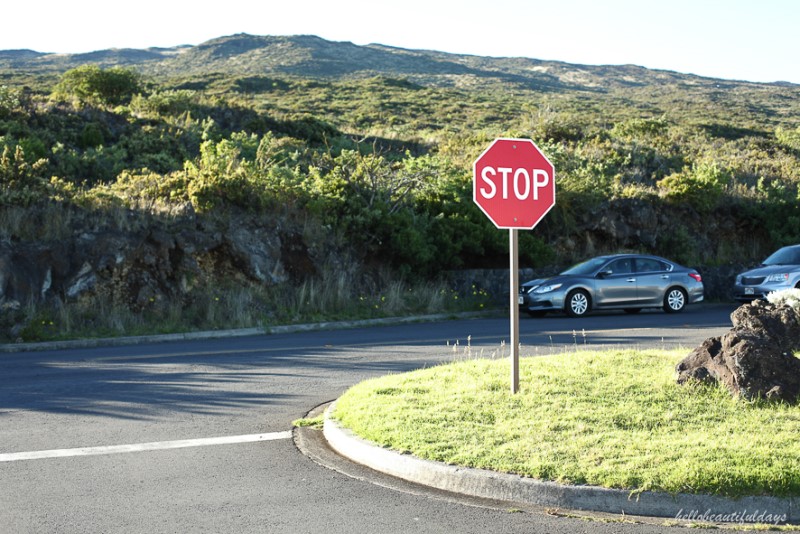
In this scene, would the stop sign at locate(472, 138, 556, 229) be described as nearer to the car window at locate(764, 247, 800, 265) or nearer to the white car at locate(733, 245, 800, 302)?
the white car at locate(733, 245, 800, 302)

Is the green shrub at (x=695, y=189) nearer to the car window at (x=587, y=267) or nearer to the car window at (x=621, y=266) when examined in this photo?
the car window at (x=621, y=266)

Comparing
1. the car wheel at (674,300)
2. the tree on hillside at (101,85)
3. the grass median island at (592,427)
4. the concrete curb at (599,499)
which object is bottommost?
the car wheel at (674,300)

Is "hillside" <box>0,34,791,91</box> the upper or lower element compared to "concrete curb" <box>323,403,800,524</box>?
upper

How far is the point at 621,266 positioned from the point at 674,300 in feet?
5.39

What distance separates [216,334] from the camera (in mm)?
18984

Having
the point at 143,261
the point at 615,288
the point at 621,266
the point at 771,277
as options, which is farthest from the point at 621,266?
the point at 143,261

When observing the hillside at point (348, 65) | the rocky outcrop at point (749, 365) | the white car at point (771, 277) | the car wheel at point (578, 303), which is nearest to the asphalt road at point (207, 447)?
the rocky outcrop at point (749, 365)

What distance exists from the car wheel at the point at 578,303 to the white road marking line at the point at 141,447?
14.3m

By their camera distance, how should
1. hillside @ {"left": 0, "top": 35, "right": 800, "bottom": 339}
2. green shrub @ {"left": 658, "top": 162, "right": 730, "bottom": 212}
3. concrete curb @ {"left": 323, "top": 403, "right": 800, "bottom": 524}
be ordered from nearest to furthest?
1. concrete curb @ {"left": 323, "top": 403, "right": 800, "bottom": 524}
2. hillside @ {"left": 0, "top": 35, "right": 800, "bottom": 339}
3. green shrub @ {"left": 658, "top": 162, "right": 730, "bottom": 212}

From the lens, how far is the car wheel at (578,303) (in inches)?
874

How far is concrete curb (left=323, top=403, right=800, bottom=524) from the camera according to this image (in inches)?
238

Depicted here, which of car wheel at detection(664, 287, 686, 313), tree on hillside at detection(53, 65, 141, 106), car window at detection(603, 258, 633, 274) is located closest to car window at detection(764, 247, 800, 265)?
car wheel at detection(664, 287, 686, 313)

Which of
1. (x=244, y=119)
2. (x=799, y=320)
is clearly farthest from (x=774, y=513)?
(x=244, y=119)

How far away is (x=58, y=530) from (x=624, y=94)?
296ft
